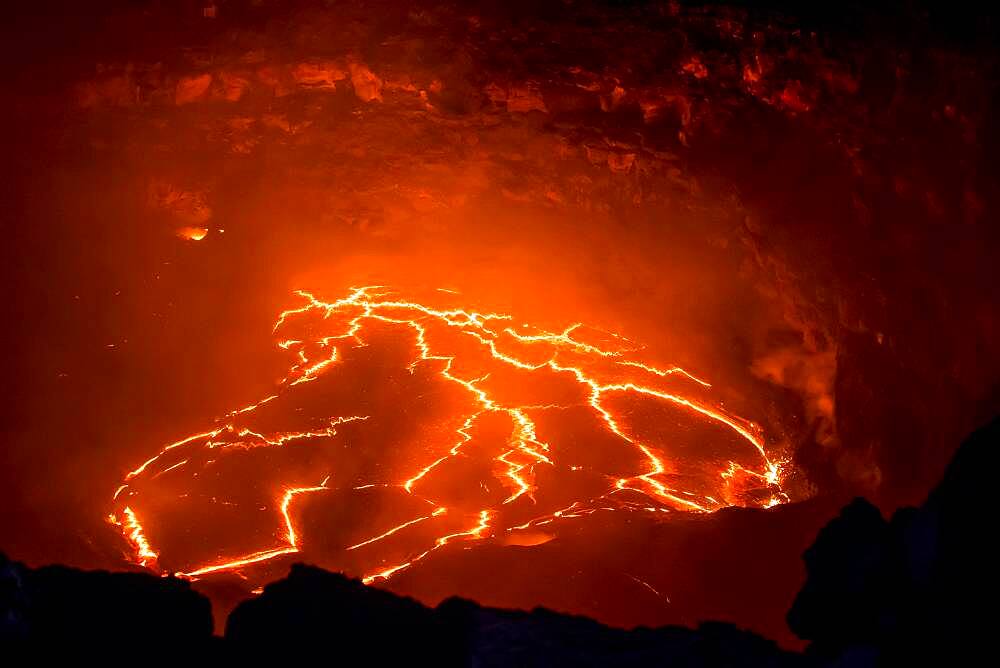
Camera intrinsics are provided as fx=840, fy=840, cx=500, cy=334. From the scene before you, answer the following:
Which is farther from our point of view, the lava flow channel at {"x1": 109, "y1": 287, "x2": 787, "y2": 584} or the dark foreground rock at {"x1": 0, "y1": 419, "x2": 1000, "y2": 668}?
the lava flow channel at {"x1": 109, "y1": 287, "x2": 787, "y2": 584}

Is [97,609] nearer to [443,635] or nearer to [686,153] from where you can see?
[443,635]

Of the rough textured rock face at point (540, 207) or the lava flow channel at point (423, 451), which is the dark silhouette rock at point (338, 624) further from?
the lava flow channel at point (423, 451)

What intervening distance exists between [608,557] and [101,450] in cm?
474

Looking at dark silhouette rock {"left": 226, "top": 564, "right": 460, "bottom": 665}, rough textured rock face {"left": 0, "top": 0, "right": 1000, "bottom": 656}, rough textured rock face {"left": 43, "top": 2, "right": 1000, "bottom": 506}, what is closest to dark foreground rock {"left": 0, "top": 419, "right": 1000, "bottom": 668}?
dark silhouette rock {"left": 226, "top": 564, "right": 460, "bottom": 665}

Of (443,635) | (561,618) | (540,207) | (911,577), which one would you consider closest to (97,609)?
(443,635)

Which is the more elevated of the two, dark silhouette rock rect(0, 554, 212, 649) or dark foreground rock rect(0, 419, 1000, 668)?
dark foreground rock rect(0, 419, 1000, 668)

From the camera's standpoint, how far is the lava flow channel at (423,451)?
22.0 ft

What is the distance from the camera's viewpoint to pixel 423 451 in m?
7.75

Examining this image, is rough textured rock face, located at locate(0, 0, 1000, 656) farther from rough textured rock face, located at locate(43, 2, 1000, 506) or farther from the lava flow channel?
the lava flow channel

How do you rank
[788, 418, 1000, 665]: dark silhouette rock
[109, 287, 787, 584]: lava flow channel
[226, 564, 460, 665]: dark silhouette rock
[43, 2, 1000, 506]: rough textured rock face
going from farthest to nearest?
[109, 287, 787, 584]: lava flow channel < [43, 2, 1000, 506]: rough textured rock face < [226, 564, 460, 665]: dark silhouette rock < [788, 418, 1000, 665]: dark silhouette rock

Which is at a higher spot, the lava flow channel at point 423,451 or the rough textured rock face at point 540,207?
the rough textured rock face at point 540,207

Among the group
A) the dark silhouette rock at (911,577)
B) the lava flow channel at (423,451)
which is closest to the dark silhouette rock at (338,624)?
the dark silhouette rock at (911,577)

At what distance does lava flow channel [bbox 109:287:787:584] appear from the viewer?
6.71m

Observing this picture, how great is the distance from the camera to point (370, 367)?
880 centimetres
